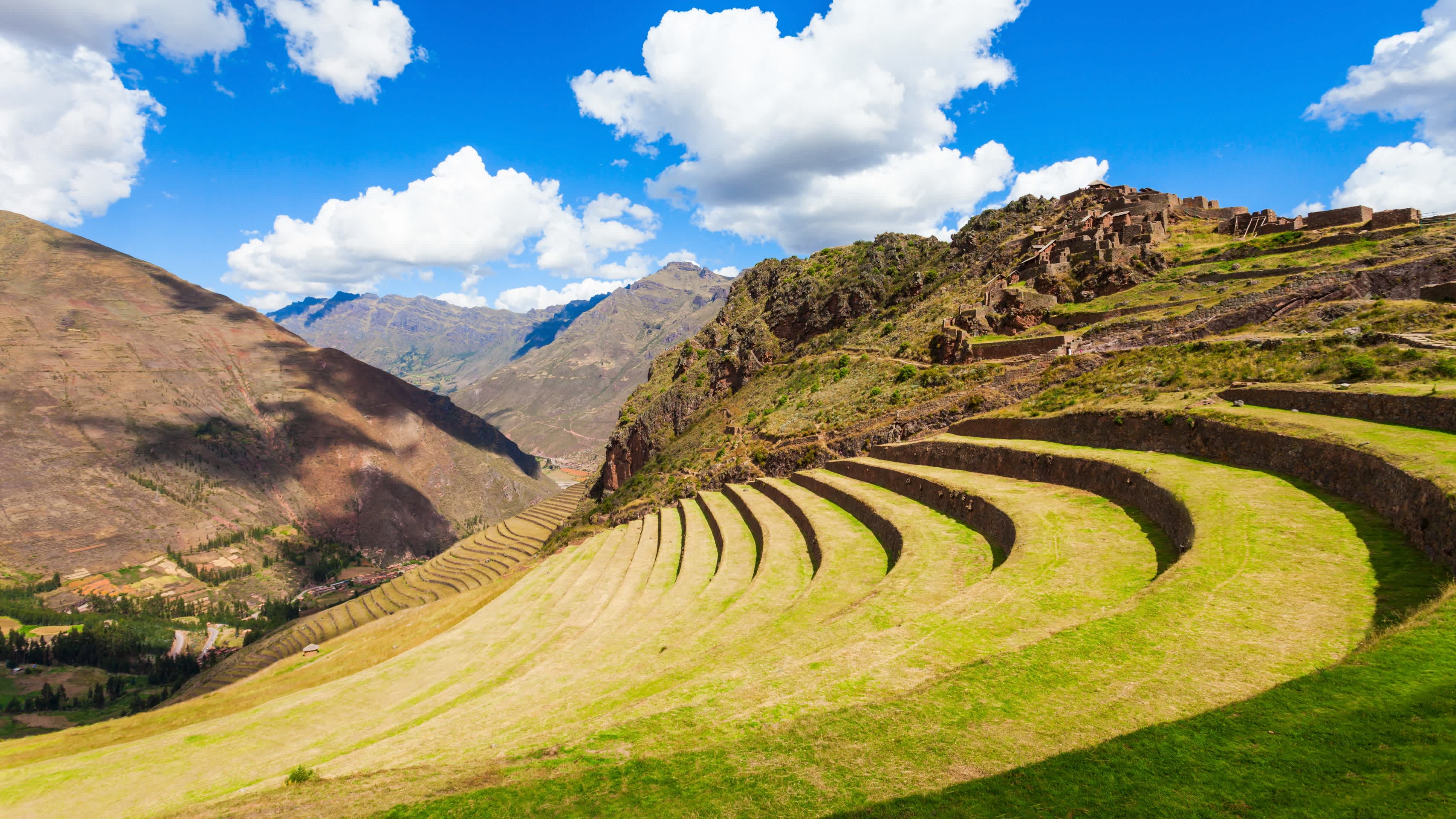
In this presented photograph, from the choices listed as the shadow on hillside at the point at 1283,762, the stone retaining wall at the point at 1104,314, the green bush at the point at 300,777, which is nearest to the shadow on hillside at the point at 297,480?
the stone retaining wall at the point at 1104,314

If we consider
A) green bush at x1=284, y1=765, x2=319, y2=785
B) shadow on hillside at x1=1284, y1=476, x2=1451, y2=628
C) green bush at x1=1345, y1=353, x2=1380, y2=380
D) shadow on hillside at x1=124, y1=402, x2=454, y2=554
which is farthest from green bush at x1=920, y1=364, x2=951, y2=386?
shadow on hillside at x1=124, y1=402, x2=454, y2=554

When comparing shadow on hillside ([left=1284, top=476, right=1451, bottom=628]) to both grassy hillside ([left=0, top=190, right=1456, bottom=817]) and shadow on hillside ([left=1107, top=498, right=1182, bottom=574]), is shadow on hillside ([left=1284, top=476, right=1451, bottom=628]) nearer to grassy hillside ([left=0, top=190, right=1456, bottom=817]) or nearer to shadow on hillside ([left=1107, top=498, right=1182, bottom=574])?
grassy hillside ([left=0, top=190, right=1456, bottom=817])

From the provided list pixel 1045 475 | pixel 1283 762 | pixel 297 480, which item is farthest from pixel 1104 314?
pixel 297 480

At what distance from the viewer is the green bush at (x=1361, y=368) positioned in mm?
14641

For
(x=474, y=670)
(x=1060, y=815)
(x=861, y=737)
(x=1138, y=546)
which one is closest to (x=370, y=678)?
(x=474, y=670)

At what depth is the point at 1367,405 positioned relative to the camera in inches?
508

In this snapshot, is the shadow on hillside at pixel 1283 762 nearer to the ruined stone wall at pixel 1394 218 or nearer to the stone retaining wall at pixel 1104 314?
the stone retaining wall at pixel 1104 314

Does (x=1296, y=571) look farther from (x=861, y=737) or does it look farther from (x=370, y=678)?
(x=370, y=678)

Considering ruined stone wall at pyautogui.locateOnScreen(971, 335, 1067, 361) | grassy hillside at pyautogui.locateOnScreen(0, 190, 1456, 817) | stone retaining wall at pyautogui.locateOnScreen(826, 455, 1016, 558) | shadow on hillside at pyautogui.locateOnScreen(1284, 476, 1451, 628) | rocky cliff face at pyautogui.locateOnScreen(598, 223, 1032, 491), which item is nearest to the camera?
grassy hillside at pyautogui.locateOnScreen(0, 190, 1456, 817)

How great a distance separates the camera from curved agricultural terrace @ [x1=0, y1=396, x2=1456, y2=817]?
6.04 metres

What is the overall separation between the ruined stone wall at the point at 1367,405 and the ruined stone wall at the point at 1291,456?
6.77 ft

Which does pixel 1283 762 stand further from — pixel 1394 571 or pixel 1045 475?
pixel 1045 475

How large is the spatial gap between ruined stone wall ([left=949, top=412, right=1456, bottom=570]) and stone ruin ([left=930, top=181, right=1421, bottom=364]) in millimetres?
12112

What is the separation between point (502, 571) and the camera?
243 feet
